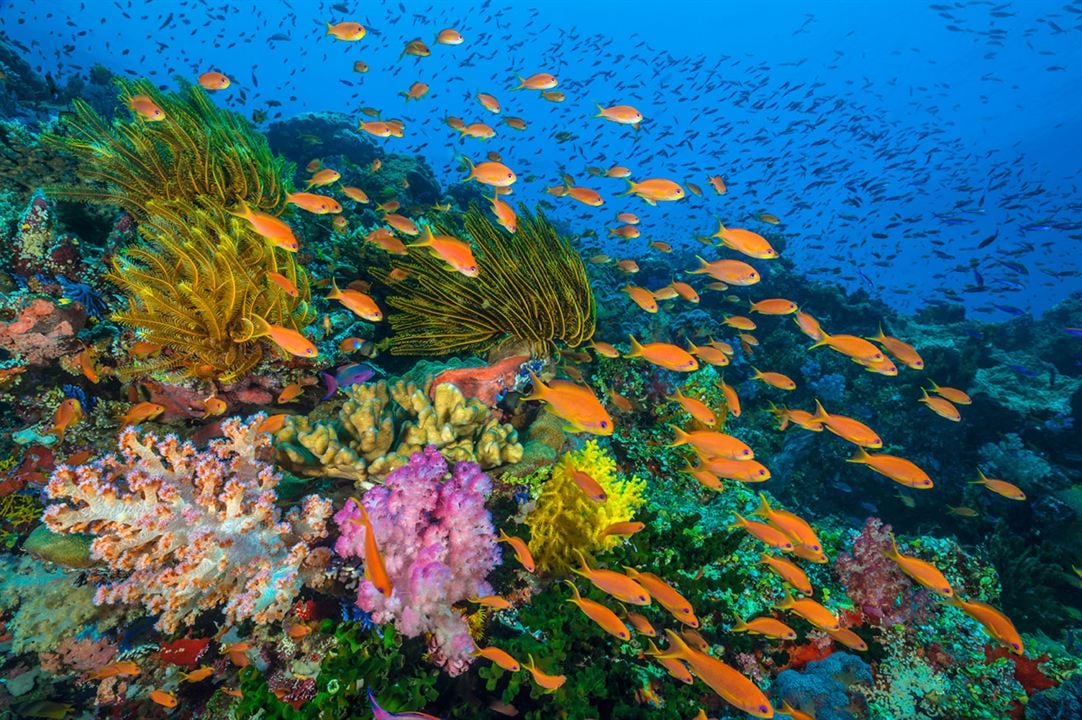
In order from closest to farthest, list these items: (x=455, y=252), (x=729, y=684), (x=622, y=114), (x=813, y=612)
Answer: (x=729, y=684)
(x=813, y=612)
(x=455, y=252)
(x=622, y=114)

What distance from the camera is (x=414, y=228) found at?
623 cm

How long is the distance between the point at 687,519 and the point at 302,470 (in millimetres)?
3264

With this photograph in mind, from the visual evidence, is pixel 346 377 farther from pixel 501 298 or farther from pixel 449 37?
pixel 449 37

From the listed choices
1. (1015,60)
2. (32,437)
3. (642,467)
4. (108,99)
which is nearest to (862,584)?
(642,467)

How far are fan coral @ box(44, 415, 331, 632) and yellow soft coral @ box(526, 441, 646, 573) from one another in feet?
5.39

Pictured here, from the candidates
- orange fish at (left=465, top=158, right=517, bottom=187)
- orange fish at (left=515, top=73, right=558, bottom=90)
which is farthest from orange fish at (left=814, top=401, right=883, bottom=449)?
orange fish at (left=515, top=73, right=558, bottom=90)

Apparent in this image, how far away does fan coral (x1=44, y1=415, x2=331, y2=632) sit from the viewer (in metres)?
2.90

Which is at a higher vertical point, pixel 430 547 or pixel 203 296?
pixel 203 296

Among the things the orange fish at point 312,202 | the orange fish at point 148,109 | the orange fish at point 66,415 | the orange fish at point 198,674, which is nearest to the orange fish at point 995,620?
the orange fish at point 198,674

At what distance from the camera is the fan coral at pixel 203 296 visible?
12.3 ft

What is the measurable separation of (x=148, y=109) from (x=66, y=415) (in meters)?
3.63

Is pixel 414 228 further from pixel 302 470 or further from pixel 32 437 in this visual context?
pixel 32 437

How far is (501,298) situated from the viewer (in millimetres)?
5004

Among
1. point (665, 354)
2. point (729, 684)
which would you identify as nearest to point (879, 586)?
point (729, 684)
